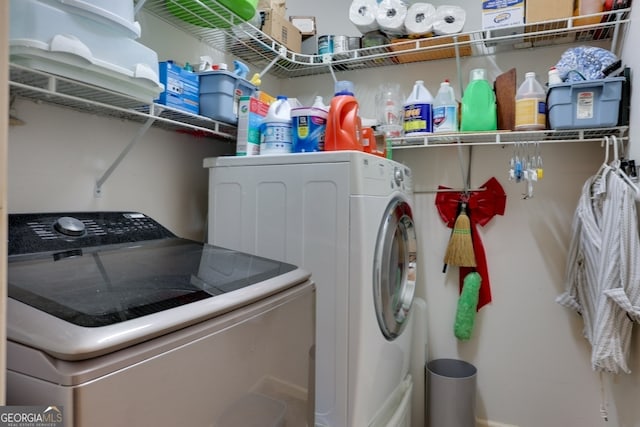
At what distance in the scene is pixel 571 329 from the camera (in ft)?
7.05

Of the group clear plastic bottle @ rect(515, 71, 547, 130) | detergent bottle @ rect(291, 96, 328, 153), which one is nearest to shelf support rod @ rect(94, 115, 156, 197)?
detergent bottle @ rect(291, 96, 328, 153)

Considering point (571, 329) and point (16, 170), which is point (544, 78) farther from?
point (16, 170)

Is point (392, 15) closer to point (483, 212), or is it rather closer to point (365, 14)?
point (365, 14)

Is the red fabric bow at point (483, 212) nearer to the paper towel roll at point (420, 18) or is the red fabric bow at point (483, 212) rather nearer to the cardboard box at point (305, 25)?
the paper towel roll at point (420, 18)

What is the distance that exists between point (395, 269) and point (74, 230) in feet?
4.24

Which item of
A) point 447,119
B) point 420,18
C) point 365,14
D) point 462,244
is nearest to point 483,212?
point 462,244

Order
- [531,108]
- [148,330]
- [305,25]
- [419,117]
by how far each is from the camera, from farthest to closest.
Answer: [305,25] < [419,117] < [531,108] < [148,330]

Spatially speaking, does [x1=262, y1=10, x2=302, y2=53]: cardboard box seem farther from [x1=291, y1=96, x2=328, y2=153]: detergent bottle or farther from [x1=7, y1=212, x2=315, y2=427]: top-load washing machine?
[x1=7, y1=212, x2=315, y2=427]: top-load washing machine

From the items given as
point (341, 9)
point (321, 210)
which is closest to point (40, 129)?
point (321, 210)

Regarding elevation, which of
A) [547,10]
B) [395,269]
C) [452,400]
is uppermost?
[547,10]

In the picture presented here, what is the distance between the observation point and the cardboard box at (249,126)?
177cm

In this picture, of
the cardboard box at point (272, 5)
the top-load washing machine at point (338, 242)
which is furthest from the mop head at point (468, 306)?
the cardboard box at point (272, 5)

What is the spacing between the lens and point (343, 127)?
5.37 feet

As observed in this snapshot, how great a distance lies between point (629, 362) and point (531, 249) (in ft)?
2.23
